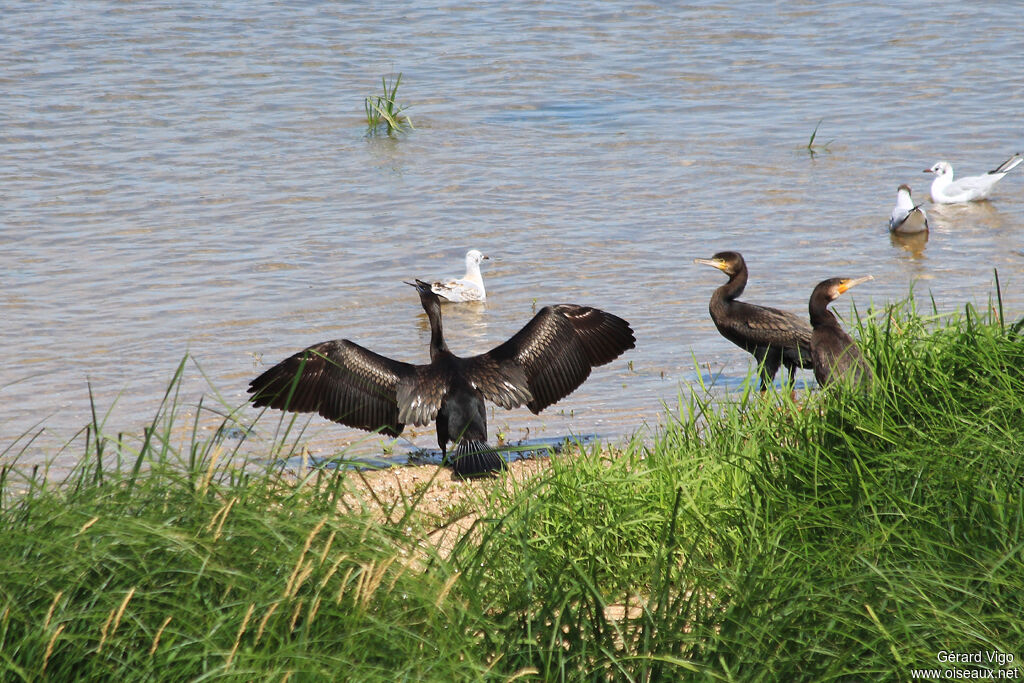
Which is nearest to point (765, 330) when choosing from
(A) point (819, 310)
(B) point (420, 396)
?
(A) point (819, 310)

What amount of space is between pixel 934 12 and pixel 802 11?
198cm

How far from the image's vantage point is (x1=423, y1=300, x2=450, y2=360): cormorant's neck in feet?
21.9

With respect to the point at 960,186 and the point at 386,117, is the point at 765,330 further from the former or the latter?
the point at 386,117

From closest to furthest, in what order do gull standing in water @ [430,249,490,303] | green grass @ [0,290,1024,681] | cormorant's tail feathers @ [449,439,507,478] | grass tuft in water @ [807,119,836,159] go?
green grass @ [0,290,1024,681] → cormorant's tail feathers @ [449,439,507,478] → gull standing in water @ [430,249,490,303] → grass tuft in water @ [807,119,836,159]

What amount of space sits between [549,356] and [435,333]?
2.15 ft

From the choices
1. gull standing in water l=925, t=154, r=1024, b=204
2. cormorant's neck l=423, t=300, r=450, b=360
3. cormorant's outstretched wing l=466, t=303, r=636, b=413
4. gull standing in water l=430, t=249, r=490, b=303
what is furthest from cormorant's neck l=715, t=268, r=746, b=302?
gull standing in water l=925, t=154, r=1024, b=204

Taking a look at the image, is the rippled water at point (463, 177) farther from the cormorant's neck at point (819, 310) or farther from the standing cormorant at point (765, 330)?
the cormorant's neck at point (819, 310)

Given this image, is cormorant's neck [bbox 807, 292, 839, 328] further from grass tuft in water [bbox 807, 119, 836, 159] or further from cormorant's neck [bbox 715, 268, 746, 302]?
grass tuft in water [bbox 807, 119, 836, 159]

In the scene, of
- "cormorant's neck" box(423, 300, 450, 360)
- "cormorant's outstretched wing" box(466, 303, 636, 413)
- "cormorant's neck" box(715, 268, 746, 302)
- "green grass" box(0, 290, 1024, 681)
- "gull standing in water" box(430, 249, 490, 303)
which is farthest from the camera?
"gull standing in water" box(430, 249, 490, 303)

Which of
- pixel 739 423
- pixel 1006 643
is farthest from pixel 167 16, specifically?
pixel 1006 643

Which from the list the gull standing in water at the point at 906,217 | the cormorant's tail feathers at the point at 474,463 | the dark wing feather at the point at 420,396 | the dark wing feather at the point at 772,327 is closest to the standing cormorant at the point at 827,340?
the dark wing feather at the point at 772,327

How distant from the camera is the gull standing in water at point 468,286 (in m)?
8.98

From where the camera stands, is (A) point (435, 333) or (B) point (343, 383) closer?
(B) point (343, 383)

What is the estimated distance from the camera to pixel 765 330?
279 inches
